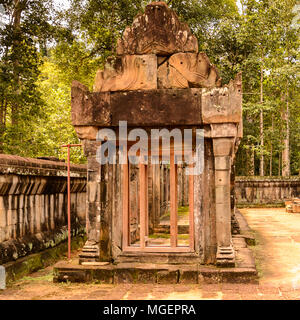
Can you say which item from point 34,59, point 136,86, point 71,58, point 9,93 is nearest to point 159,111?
point 136,86

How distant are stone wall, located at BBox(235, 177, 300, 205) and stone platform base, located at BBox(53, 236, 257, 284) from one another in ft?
51.9

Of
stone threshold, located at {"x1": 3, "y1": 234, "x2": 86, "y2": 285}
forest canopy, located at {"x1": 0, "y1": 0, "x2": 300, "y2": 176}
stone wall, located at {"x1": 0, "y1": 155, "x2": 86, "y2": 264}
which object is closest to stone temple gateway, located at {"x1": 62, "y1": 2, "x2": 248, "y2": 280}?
stone threshold, located at {"x1": 3, "y1": 234, "x2": 86, "y2": 285}

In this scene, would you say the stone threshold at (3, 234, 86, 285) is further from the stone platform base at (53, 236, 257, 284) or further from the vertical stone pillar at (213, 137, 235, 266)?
the vertical stone pillar at (213, 137, 235, 266)

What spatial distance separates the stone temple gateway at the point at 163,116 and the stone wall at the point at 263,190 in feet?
51.5

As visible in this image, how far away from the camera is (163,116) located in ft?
20.1

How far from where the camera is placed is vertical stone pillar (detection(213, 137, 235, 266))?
5.98 meters

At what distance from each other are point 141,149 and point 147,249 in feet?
5.56

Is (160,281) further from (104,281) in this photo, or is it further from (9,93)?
(9,93)

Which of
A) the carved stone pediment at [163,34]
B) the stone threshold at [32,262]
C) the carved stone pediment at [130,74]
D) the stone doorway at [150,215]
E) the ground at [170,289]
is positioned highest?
the carved stone pediment at [163,34]

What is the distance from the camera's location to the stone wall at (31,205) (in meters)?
6.08

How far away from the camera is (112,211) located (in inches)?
253

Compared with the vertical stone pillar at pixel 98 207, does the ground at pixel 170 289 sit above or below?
below

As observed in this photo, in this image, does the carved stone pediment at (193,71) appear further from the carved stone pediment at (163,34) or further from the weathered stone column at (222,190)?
the weathered stone column at (222,190)

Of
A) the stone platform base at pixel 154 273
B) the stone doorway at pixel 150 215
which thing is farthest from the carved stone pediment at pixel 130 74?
the stone platform base at pixel 154 273
